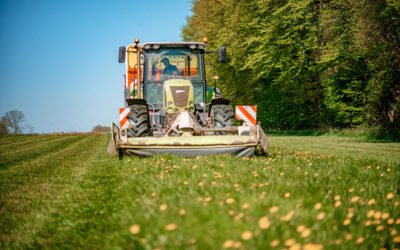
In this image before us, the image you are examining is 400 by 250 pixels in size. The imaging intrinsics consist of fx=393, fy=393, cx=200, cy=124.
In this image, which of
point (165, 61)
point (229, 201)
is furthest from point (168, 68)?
point (229, 201)

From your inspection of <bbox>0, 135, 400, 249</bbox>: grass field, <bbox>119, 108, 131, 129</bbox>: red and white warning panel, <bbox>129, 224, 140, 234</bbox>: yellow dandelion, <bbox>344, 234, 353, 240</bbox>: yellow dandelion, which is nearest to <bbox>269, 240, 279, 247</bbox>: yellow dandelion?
<bbox>0, 135, 400, 249</bbox>: grass field

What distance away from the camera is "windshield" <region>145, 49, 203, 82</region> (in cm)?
974

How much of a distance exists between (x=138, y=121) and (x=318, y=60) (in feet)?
53.3

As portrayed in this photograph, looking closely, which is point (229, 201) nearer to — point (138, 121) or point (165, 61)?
point (138, 121)

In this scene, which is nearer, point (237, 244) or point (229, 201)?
point (237, 244)

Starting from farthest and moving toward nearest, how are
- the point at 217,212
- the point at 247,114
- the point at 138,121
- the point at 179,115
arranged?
the point at 247,114 < the point at 138,121 < the point at 179,115 < the point at 217,212

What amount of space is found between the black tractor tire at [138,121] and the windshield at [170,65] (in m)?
1.48

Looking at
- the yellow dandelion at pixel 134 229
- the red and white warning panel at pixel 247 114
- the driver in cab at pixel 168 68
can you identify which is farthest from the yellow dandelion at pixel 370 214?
the driver in cab at pixel 168 68

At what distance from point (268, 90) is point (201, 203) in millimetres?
24232

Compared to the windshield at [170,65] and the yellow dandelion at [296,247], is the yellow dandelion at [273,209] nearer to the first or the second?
the yellow dandelion at [296,247]

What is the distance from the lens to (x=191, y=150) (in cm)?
693

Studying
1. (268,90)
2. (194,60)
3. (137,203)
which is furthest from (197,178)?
(268,90)

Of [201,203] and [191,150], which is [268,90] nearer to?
[191,150]

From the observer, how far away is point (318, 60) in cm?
2202
